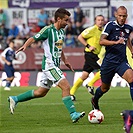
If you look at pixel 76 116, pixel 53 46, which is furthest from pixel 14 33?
pixel 76 116

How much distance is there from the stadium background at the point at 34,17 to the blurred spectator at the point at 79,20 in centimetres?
49

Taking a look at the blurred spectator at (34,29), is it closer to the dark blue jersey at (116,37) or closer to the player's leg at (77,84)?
the player's leg at (77,84)

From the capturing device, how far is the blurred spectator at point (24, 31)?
29656 millimetres

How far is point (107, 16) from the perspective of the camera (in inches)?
1169

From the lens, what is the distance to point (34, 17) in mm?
30750

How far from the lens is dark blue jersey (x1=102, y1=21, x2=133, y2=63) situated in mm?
12352

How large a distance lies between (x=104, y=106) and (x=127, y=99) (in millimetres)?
2491

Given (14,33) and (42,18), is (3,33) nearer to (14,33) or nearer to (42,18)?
(14,33)

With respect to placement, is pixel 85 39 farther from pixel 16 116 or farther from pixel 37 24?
pixel 37 24

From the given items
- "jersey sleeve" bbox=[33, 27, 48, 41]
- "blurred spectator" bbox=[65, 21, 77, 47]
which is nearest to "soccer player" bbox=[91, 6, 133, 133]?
"jersey sleeve" bbox=[33, 27, 48, 41]

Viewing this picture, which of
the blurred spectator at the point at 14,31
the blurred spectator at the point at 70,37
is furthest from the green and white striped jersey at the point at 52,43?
the blurred spectator at the point at 14,31

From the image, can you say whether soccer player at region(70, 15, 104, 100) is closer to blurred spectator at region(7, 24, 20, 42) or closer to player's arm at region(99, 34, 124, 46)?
player's arm at region(99, 34, 124, 46)

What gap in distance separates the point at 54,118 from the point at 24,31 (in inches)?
688

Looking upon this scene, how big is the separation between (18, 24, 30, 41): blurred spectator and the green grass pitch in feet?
36.6
